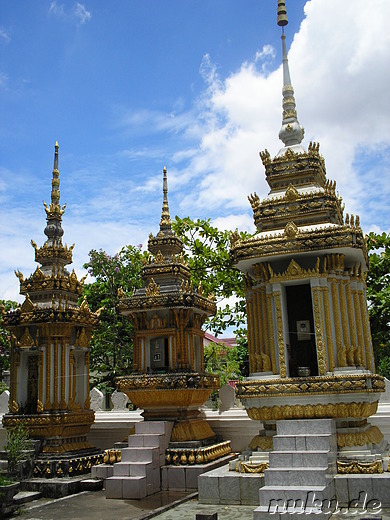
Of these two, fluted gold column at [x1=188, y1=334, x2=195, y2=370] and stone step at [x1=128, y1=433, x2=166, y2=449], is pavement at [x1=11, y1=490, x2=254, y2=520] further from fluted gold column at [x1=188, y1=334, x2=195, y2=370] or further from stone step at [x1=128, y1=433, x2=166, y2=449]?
fluted gold column at [x1=188, y1=334, x2=195, y2=370]

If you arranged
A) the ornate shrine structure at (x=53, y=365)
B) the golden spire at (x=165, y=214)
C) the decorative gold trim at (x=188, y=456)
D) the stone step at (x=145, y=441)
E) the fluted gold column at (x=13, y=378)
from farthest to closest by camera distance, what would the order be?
the golden spire at (x=165, y=214), the fluted gold column at (x=13, y=378), the ornate shrine structure at (x=53, y=365), the decorative gold trim at (x=188, y=456), the stone step at (x=145, y=441)

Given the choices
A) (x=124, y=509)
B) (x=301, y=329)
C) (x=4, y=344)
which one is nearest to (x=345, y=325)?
(x=301, y=329)

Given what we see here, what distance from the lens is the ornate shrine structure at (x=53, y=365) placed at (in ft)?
50.4

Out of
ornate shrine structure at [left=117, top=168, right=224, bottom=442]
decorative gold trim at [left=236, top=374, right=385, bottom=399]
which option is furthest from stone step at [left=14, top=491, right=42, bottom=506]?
decorative gold trim at [left=236, top=374, right=385, bottom=399]

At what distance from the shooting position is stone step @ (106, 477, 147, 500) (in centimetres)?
1244

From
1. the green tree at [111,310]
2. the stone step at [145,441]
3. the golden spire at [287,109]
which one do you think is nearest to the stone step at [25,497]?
the stone step at [145,441]

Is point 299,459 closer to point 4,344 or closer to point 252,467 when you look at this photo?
point 252,467

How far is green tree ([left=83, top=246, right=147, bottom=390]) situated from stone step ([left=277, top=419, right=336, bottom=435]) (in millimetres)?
16808

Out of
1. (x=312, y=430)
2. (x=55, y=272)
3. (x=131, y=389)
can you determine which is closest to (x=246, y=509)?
(x=312, y=430)

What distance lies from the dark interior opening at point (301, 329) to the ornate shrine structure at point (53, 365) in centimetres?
664

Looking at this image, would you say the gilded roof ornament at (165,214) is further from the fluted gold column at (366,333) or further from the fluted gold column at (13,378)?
the fluted gold column at (366,333)

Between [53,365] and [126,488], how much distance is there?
488cm

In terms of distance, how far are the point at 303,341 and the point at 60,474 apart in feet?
24.3

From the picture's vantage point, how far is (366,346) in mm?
12453
